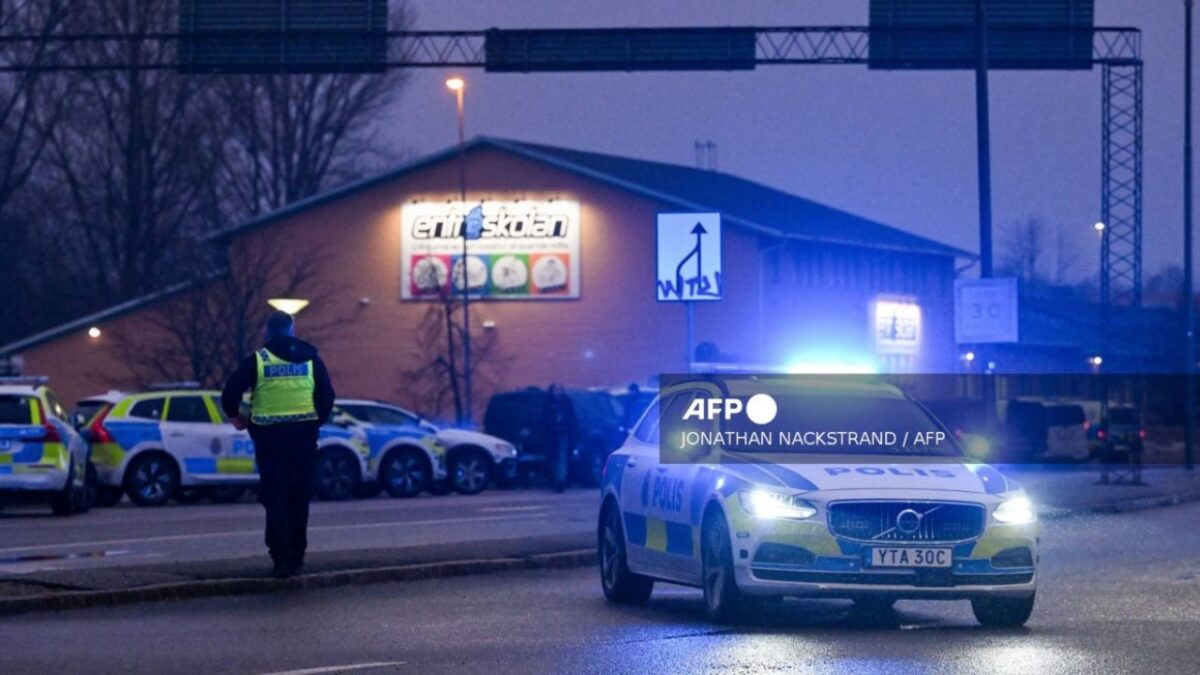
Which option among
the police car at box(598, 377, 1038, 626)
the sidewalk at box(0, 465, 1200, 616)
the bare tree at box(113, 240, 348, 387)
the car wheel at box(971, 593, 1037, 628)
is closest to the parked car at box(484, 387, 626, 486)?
the bare tree at box(113, 240, 348, 387)

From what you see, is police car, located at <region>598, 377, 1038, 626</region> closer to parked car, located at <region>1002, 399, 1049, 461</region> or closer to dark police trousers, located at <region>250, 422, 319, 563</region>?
dark police trousers, located at <region>250, 422, 319, 563</region>

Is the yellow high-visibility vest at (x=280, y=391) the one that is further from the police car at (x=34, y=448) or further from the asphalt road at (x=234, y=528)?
the police car at (x=34, y=448)

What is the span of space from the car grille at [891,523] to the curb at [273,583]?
4469 millimetres

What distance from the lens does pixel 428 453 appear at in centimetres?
3241

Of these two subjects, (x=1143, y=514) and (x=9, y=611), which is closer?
(x=9, y=611)

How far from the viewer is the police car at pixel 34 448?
25.3 meters

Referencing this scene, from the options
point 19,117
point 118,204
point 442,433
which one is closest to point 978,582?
point 442,433

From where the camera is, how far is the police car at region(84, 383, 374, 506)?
95.6 ft

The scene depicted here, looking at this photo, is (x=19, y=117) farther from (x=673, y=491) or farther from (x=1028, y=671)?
(x=1028, y=671)

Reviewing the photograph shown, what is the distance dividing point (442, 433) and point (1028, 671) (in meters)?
23.8

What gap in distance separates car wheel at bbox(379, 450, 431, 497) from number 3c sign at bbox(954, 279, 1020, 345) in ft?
29.8

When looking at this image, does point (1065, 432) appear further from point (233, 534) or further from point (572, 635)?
point (572, 635)

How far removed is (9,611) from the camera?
42.7 feet

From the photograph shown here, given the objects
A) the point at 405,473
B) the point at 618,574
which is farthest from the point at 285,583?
the point at 405,473
